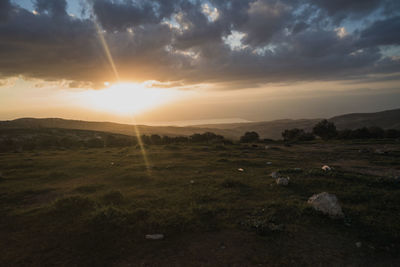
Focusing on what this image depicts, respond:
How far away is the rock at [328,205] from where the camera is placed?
7952 millimetres

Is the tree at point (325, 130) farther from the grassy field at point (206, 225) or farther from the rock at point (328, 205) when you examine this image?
the rock at point (328, 205)

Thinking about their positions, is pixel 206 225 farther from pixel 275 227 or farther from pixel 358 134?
pixel 358 134

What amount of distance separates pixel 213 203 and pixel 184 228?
2482 mm

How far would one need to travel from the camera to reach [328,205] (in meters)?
8.20

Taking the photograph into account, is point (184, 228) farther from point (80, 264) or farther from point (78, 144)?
point (78, 144)

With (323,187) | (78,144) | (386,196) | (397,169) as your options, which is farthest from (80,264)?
(78,144)

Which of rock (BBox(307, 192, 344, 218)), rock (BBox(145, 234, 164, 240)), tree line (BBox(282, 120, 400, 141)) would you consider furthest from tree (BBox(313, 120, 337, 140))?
rock (BBox(145, 234, 164, 240))

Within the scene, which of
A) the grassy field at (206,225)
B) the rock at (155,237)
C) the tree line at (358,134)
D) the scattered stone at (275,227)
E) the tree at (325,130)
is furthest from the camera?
the tree at (325,130)

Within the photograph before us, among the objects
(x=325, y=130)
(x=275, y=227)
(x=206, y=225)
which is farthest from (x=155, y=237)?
(x=325, y=130)

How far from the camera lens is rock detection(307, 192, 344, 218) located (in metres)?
7.95

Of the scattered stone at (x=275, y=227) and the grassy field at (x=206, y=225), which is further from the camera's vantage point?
the scattered stone at (x=275, y=227)

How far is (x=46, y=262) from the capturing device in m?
Answer: 5.95

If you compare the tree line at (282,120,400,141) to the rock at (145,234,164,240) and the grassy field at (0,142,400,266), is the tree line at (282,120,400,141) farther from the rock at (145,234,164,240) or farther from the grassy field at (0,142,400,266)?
the rock at (145,234,164,240)

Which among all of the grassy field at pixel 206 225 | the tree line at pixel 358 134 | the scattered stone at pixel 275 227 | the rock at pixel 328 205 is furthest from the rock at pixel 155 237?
the tree line at pixel 358 134
